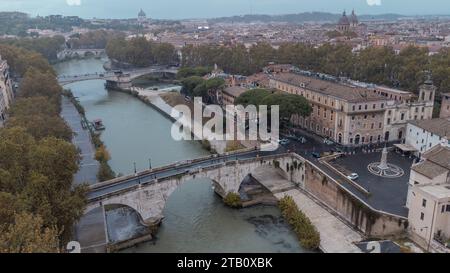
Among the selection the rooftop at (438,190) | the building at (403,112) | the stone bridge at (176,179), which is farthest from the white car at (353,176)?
the building at (403,112)

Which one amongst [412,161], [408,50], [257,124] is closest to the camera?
[412,161]

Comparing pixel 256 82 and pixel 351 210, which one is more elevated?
pixel 256 82

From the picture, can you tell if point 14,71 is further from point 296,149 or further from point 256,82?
point 296,149

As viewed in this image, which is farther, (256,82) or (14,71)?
(14,71)

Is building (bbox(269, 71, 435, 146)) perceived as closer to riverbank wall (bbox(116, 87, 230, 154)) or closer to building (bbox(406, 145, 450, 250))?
riverbank wall (bbox(116, 87, 230, 154))

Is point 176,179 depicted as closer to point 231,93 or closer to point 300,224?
point 300,224
